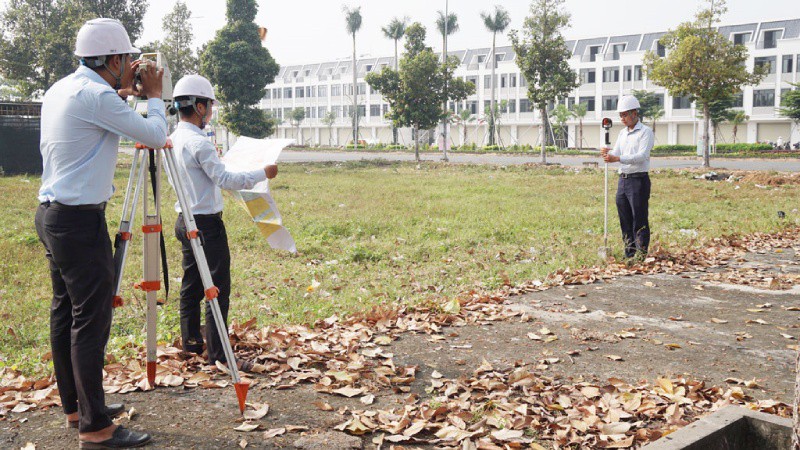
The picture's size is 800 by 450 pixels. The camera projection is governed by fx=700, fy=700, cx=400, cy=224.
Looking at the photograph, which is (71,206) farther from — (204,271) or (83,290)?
(204,271)

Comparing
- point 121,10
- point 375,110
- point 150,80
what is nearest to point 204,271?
point 150,80

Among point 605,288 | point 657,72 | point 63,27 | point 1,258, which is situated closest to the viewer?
point 605,288

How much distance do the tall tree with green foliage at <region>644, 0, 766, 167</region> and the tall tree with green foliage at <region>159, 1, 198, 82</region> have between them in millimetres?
24065

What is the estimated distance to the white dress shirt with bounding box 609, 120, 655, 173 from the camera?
9.11 m

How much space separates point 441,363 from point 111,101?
3038 millimetres

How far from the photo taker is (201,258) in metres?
4.24

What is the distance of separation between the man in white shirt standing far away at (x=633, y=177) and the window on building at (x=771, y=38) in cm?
6000

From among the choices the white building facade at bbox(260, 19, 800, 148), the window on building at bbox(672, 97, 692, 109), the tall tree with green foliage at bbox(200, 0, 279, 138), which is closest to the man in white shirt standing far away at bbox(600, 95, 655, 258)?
the tall tree with green foliage at bbox(200, 0, 279, 138)

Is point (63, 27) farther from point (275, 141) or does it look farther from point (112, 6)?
point (275, 141)

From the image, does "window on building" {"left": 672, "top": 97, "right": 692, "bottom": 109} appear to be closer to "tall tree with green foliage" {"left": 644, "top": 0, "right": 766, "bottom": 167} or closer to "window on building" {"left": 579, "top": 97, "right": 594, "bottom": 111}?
"window on building" {"left": 579, "top": 97, "right": 594, "bottom": 111}

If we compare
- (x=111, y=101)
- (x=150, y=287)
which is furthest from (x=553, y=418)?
(x=111, y=101)

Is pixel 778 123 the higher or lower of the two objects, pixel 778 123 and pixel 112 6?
the lower

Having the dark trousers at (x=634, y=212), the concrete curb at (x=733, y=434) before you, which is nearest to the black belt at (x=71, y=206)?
the concrete curb at (x=733, y=434)

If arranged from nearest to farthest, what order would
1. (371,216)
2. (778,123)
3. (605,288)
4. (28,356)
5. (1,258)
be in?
(28,356)
(605,288)
(1,258)
(371,216)
(778,123)
